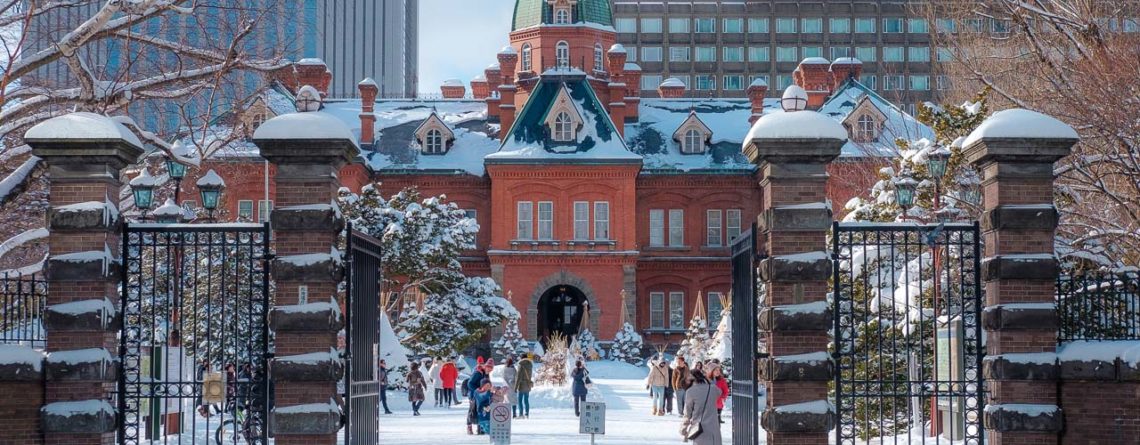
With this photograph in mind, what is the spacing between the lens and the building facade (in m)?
96.2

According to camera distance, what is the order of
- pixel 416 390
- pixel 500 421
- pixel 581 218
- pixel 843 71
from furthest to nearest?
pixel 843 71, pixel 581 218, pixel 416 390, pixel 500 421

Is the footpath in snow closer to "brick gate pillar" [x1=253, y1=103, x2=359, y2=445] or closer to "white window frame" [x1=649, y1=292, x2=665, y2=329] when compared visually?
"brick gate pillar" [x1=253, y1=103, x2=359, y2=445]

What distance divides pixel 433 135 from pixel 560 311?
30.0ft

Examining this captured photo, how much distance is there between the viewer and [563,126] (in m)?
54.0

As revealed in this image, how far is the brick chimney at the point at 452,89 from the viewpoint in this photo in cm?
6862

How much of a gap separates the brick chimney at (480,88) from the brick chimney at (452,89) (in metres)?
2.23

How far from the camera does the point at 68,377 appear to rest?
13.1 meters

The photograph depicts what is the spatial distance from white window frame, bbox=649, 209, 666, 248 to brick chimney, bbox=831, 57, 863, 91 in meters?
10.2

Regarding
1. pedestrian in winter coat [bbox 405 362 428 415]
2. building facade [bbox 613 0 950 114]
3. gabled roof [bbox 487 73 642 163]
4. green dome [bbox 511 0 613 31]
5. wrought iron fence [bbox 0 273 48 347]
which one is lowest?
pedestrian in winter coat [bbox 405 362 428 415]

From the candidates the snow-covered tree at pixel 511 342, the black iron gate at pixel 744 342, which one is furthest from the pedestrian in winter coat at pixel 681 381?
the snow-covered tree at pixel 511 342

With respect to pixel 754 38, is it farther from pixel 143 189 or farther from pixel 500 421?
pixel 143 189

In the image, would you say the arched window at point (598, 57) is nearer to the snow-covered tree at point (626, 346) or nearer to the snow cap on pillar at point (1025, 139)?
the snow-covered tree at point (626, 346)

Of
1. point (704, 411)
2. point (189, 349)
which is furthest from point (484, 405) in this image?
point (704, 411)

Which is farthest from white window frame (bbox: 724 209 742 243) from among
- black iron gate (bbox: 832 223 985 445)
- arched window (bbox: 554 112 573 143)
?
black iron gate (bbox: 832 223 985 445)
